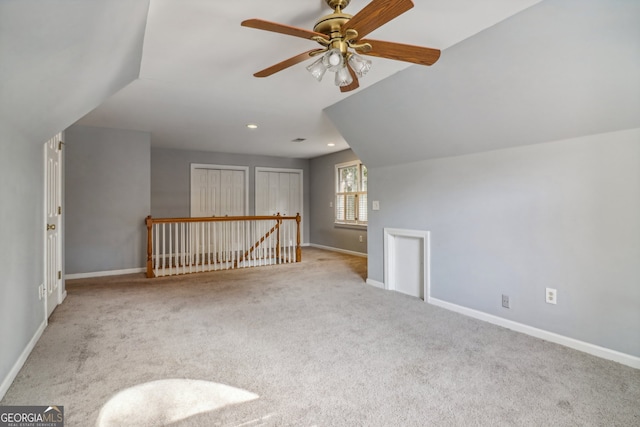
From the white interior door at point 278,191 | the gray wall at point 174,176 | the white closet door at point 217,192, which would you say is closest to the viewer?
the gray wall at point 174,176

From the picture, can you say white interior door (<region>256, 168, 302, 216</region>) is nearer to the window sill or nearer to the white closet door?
the white closet door

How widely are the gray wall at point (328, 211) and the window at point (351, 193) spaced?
0.14 meters

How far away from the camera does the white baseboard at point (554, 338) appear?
230 cm

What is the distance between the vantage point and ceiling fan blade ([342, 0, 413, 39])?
1.48 meters

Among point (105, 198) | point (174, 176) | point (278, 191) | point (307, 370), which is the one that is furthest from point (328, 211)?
point (307, 370)

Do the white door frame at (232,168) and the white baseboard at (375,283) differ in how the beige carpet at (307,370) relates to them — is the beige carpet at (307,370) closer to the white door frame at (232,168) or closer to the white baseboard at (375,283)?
the white baseboard at (375,283)

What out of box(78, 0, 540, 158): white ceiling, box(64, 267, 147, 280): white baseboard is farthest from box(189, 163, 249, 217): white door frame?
box(64, 267, 147, 280): white baseboard

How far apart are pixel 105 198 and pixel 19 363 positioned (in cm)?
345

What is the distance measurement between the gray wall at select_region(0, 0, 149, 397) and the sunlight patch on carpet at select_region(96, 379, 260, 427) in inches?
30.1

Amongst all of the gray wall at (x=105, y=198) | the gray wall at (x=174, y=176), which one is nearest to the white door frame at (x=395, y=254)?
the gray wall at (x=105, y=198)

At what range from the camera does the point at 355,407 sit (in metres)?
1.79

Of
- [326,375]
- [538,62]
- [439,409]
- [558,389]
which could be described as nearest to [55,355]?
[326,375]

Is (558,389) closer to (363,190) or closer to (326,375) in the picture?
(326,375)

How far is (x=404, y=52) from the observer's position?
197 cm
